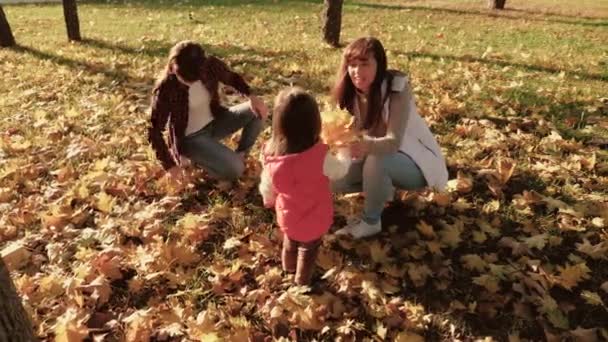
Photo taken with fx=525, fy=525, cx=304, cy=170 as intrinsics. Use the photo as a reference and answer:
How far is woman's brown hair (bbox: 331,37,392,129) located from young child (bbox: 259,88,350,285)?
1.43ft

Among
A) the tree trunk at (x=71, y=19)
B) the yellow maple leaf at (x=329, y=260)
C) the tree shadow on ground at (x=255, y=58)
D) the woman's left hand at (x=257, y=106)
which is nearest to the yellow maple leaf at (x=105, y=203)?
the woman's left hand at (x=257, y=106)

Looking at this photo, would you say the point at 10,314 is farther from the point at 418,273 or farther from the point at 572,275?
the point at 572,275

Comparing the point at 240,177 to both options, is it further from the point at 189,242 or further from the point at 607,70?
the point at 607,70

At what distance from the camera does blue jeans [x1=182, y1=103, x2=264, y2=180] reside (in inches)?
161

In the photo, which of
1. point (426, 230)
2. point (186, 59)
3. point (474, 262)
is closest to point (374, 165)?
point (426, 230)

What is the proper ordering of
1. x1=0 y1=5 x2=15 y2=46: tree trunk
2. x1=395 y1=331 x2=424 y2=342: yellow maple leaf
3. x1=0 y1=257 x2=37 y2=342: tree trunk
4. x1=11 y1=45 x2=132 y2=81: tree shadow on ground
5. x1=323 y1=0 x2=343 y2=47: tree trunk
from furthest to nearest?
x1=0 y1=5 x2=15 y2=46: tree trunk, x1=323 y1=0 x2=343 y2=47: tree trunk, x1=11 y1=45 x2=132 y2=81: tree shadow on ground, x1=395 y1=331 x2=424 y2=342: yellow maple leaf, x1=0 y1=257 x2=37 y2=342: tree trunk

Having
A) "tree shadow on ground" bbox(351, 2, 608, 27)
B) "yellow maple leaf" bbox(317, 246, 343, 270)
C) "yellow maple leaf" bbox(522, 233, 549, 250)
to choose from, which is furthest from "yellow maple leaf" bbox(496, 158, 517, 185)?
"tree shadow on ground" bbox(351, 2, 608, 27)

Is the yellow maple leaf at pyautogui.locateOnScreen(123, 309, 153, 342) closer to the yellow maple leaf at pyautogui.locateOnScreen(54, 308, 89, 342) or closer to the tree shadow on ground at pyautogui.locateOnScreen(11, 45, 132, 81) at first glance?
the yellow maple leaf at pyautogui.locateOnScreen(54, 308, 89, 342)

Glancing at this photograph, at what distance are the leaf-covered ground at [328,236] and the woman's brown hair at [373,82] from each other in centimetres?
84

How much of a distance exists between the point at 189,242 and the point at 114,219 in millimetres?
679

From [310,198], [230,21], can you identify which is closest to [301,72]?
[310,198]

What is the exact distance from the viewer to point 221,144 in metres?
4.20

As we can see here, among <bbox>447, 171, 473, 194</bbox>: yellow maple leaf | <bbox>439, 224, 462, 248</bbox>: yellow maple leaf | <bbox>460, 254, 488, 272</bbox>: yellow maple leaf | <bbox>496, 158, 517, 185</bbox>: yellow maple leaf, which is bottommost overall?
<bbox>460, 254, 488, 272</bbox>: yellow maple leaf

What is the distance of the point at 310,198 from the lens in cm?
292
